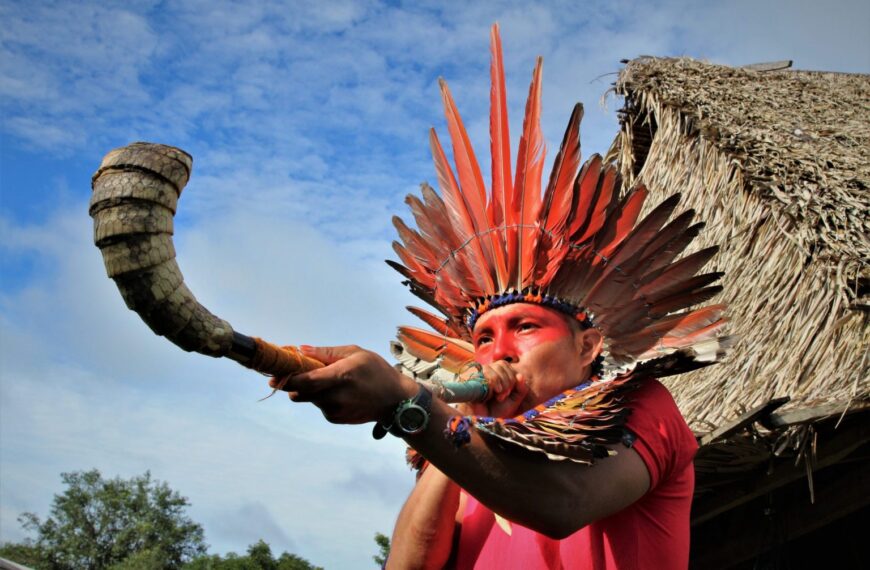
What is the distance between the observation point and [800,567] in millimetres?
5199

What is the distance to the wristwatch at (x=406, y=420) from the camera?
172 centimetres

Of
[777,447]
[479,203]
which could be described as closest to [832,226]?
[777,447]

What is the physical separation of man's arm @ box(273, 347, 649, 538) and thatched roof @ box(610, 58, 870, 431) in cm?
191

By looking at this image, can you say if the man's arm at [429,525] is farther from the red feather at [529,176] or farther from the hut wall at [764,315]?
the hut wall at [764,315]

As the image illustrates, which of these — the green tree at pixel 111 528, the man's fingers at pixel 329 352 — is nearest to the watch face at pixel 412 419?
the man's fingers at pixel 329 352

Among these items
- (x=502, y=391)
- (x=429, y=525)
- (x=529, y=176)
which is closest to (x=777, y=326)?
(x=529, y=176)

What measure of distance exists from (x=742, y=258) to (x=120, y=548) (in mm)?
20130

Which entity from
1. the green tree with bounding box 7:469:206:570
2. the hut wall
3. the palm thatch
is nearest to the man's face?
the palm thatch

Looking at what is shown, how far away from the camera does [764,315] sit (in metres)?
4.45

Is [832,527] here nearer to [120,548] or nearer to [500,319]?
[500,319]

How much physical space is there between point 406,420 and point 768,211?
3680mm

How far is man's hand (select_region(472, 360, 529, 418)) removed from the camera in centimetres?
238

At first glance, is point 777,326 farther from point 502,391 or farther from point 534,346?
point 502,391

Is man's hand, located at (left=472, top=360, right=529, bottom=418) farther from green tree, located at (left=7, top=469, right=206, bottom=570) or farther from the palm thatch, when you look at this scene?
green tree, located at (left=7, top=469, right=206, bottom=570)
